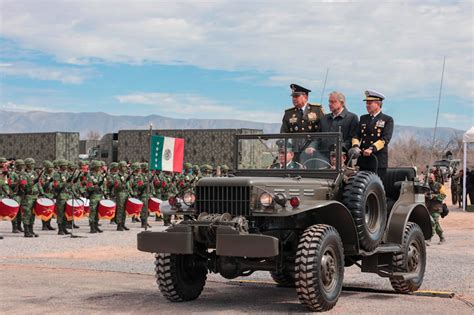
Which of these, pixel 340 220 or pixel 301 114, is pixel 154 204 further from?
pixel 340 220

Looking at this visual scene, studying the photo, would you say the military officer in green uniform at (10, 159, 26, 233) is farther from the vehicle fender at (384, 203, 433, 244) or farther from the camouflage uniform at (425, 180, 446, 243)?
the vehicle fender at (384, 203, 433, 244)

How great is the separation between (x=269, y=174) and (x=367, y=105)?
6.21 ft

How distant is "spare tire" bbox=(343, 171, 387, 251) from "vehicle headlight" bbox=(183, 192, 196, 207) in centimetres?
166

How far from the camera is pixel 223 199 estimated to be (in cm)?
889

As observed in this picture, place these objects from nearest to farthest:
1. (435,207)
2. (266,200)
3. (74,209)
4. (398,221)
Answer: (266,200) < (398,221) < (435,207) < (74,209)

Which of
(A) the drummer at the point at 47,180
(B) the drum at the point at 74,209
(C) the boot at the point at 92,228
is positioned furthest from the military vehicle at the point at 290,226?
(C) the boot at the point at 92,228

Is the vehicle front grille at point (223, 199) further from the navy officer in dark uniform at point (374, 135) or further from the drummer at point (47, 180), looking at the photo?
the drummer at point (47, 180)

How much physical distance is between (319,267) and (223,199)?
4.14 ft

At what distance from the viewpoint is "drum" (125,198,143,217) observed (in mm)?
21000

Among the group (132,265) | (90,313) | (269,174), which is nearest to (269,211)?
(269,174)

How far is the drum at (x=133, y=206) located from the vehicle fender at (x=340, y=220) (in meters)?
12.2

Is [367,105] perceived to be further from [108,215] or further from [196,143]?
[196,143]

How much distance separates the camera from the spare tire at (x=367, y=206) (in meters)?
9.17

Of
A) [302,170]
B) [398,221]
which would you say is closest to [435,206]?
[398,221]
